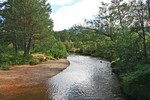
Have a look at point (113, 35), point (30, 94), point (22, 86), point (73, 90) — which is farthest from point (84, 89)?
point (113, 35)

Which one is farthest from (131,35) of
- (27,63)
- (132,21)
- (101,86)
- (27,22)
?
(27,22)

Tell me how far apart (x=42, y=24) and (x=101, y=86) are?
2560 centimetres

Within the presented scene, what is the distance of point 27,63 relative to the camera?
42.6 m

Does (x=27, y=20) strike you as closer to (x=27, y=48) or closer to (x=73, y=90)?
(x=27, y=48)

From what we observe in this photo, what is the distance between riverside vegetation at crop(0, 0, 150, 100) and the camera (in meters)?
20.4

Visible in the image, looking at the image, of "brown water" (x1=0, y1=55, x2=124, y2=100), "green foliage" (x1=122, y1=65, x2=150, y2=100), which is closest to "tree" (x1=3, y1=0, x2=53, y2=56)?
"brown water" (x1=0, y1=55, x2=124, y2=100)

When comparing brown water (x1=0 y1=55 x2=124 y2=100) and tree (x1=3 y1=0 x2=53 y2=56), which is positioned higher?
tree (x1=3 y1=0 x2=53 y2=56)

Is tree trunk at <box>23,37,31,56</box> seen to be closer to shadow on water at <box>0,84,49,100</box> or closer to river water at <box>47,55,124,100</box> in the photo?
river water at <box>47,55,124,100</box>

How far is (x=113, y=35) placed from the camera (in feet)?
123

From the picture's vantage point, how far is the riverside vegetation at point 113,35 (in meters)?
20.4

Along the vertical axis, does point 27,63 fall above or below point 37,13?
below

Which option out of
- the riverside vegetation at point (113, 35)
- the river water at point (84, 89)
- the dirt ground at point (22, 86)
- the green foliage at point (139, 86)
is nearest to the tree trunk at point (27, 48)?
the riverside vegetation at point (113, 35)

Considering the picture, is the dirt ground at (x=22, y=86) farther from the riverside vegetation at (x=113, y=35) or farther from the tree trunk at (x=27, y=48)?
the tree trunk at (x=27, y=48)

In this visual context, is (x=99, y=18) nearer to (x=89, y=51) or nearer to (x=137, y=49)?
(x=137, y=49)
